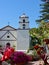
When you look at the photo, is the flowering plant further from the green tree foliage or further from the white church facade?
the white church facade

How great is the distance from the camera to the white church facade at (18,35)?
4631 centimetres

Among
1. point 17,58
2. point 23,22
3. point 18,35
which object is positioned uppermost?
point 23,22

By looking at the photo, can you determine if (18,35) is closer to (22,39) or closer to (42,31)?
(22,39)

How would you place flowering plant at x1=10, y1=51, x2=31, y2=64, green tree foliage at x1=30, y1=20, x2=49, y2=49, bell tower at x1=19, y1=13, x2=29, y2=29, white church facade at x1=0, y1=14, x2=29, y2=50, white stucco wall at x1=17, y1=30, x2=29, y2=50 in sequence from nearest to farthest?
flowering plant at x1=10, y1=51, x2=31, y2=64
green tree foliage at x1=30, y1=20, x2=49, y2=49
white stucco wall at x1=17, y1=30, x2=29, y2=50
white church facade at x1=0, y1=14, x2=29, y2=50
bell tower at x1=19, y1=13, x2=29, y2=29

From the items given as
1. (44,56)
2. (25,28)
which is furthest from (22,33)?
(44,56)

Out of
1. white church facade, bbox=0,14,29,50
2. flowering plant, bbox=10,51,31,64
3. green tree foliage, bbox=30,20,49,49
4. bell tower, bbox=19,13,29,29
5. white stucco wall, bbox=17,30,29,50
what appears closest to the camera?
flowering plant, bbox=10,51,31,64

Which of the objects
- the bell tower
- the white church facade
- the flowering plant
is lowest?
the flowering plant

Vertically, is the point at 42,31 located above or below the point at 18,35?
below

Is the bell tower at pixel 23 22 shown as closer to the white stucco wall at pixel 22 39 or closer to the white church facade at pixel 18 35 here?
the white church facade at pixel 18 35

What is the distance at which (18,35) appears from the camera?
4741 centimetres

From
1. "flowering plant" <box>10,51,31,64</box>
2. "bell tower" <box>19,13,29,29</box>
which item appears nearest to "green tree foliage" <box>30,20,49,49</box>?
"flowering plant" <box>10,51,31,64</box>

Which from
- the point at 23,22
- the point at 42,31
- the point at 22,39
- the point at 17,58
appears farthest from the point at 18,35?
the point at 17,58

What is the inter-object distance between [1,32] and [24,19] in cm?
619

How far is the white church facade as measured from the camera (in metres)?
46.3
